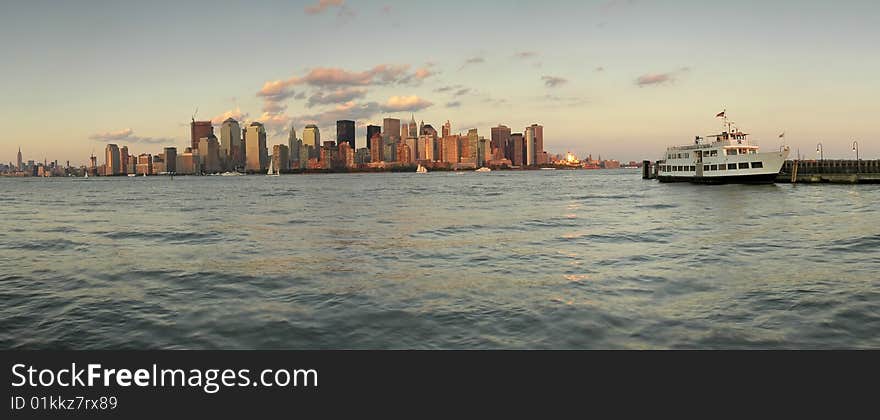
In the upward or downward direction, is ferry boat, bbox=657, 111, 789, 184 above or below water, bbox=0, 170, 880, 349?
above

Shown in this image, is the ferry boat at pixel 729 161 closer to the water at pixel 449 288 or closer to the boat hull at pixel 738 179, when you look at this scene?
the boat hull at pixel 738 179

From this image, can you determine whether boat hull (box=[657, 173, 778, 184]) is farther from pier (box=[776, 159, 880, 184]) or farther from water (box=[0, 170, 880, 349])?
water (box=[0, 170, 880, 349])

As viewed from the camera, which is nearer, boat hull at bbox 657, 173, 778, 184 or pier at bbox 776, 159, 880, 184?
boat hull at bbox 657, 173, 778, 184

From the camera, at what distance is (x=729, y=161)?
97.5m

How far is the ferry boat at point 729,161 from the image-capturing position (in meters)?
93.9

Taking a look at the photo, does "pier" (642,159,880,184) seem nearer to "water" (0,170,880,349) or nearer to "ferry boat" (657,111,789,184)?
"ferry boat" (657,111,789,184)

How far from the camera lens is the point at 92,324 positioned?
15.9m

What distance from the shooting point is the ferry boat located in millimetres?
93875

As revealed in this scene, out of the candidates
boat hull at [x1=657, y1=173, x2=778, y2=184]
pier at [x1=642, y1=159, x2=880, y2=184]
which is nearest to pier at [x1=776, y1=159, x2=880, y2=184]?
pier at [x1=642, y1=159, x2=880, y2=184]

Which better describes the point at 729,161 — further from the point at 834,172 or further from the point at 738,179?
the point at 834,172

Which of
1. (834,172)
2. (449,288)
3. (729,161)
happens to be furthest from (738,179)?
(449,288)
